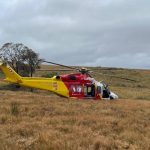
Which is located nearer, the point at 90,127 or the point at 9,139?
the point at 9,139

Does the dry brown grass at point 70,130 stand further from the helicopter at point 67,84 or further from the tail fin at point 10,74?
the tail fin at point 10,74

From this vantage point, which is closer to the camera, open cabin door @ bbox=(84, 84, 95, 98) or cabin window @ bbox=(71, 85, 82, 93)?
cabin window @ bbox=(71, 85, 82, 93)

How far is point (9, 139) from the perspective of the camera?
42.6 ft

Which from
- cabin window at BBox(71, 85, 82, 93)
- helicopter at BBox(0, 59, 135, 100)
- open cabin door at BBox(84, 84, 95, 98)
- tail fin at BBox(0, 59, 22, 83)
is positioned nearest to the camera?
helicopter at BBox(0, 59, 135, 100)

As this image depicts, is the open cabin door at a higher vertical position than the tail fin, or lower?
lower

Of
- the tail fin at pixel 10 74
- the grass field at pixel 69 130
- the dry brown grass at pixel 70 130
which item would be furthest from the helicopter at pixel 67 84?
the dry brown grass at pixel 70 130

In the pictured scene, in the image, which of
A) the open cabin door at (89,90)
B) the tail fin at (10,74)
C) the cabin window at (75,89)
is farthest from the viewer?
the open cabin door at (89,90)

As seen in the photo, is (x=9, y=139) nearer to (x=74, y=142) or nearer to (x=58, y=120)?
(x=74, y=142)

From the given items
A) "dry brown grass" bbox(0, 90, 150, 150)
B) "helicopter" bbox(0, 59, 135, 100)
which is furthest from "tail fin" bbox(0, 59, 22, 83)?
"dry brown grass" bbox(0, 90, 150, 150)

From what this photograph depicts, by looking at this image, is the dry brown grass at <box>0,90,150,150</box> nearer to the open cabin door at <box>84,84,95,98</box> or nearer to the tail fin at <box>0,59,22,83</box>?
the tail fin at <box>0,59,22,83</box>

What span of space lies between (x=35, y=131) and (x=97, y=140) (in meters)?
2.36

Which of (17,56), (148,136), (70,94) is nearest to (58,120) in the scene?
(148,136)

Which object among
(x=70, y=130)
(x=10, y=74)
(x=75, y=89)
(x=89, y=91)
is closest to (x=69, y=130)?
(x=70, y=130)

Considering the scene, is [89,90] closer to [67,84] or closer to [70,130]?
[67,84]
